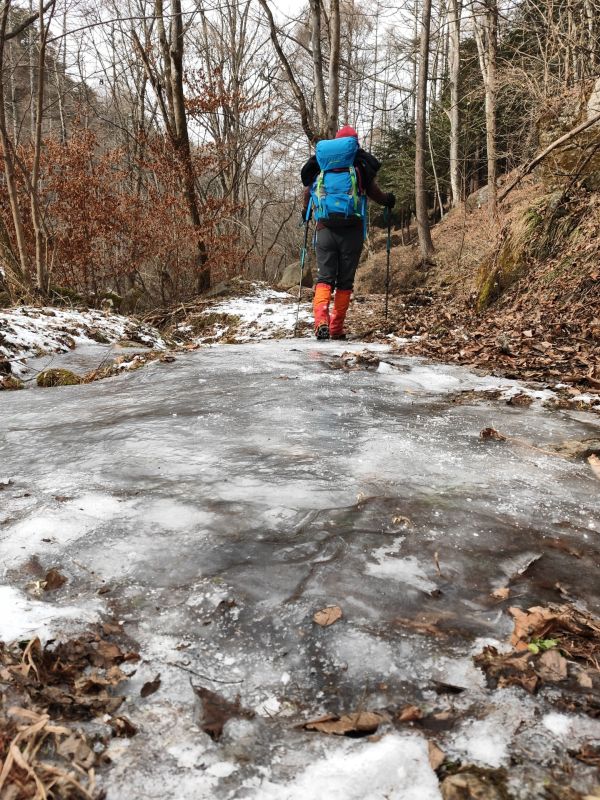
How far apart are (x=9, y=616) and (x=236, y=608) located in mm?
605

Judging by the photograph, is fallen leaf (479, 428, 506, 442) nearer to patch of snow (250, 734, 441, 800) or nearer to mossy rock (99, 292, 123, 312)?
patch of snow (250, 734, 441, 800)

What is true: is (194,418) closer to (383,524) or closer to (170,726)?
(383,524)

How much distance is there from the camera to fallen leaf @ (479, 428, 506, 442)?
281 cm

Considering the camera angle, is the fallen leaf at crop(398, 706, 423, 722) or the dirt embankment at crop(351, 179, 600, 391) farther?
the dirt embankment at crop(351, 179, 600, 391)

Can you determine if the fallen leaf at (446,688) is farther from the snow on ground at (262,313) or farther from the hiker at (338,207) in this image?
the snow on ground at (262,313)

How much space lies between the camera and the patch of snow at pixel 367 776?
95 cm

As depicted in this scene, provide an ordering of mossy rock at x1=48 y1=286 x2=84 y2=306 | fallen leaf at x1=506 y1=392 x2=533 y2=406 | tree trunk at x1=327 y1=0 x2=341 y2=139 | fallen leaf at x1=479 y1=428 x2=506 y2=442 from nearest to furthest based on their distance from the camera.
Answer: fallen leaf at x1=479 y1=428 x2=506 y2=442 < fallen leaf at x1=506 y1=392 x2=533 y2=406 < mossy rock at x1=48 y1=286 x2=84 y2=306 < tree trunk at x1=327 y1=0 x2=341 y2=139

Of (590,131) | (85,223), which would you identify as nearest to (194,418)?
(590,131)

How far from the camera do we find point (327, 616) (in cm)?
144

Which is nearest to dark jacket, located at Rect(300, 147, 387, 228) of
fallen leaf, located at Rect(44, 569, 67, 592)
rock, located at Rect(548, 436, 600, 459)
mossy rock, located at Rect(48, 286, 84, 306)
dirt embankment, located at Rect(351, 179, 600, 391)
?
dirt embankment, located at Rect(351, 179, 600, 391)

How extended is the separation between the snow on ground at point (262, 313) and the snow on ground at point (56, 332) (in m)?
1.55

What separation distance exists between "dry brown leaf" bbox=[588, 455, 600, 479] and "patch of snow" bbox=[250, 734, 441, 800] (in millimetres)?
1772

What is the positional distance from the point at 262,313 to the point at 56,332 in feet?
13.7

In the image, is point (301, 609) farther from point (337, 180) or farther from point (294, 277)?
point (294, 277)
